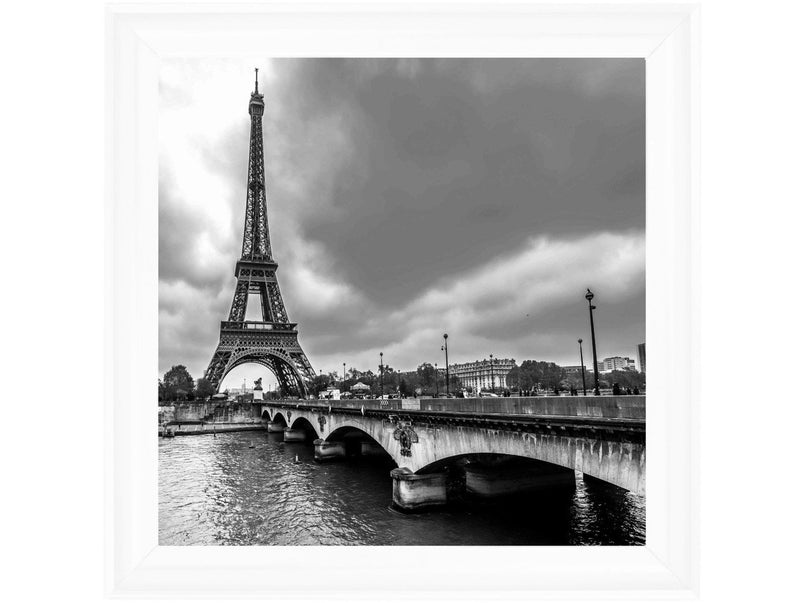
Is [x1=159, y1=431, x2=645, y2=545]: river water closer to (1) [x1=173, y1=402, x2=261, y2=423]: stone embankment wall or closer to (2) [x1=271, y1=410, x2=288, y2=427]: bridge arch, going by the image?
(2) [x1=271, y1=410, x2=288, y2=427]: bridge arch

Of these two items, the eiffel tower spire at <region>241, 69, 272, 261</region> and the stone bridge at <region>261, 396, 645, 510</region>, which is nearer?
the stone bridge at <region>261, 396, 645, 510</region>

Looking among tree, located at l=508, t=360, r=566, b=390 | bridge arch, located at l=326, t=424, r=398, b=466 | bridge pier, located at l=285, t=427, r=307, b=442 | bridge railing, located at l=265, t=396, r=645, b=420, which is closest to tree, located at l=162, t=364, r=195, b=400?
bridge railing, located at l=265, t=396, r=645, b=420

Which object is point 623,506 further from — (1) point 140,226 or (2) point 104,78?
(2) point 104,78

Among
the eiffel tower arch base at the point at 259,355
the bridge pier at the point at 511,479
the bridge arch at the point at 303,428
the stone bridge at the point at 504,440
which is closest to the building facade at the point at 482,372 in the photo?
the eiffel tower arch base at the point at 259,355

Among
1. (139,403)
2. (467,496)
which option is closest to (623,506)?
(467,496)

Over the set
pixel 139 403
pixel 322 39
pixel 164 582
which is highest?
pixel 322 39
